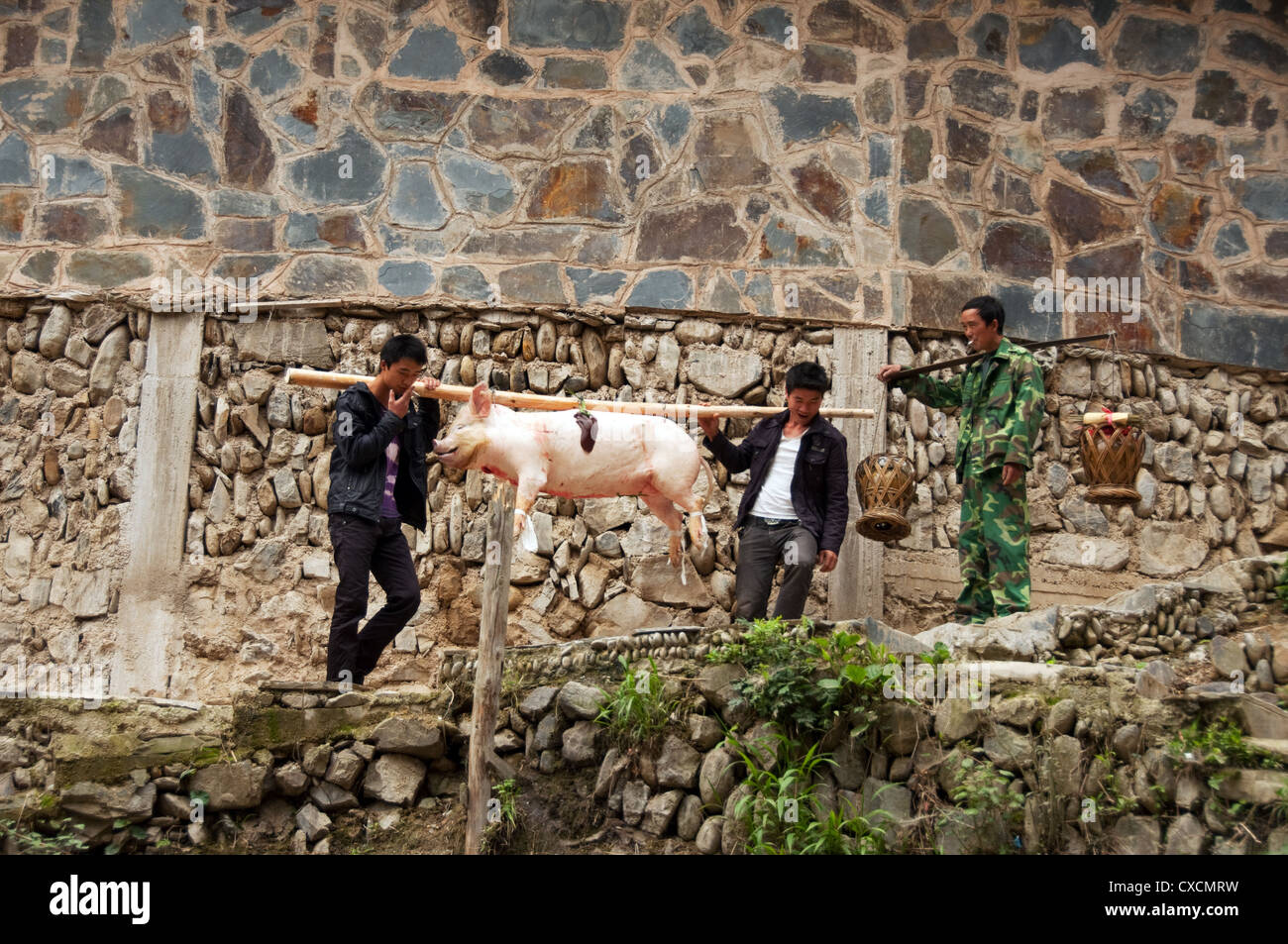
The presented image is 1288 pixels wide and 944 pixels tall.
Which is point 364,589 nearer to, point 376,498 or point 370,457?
point 376,498

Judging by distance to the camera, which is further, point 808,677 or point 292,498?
point 292,498

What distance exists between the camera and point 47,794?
288 inches

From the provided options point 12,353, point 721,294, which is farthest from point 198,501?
point 721,294

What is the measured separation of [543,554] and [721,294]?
235 cm

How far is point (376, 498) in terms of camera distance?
25.8 feet

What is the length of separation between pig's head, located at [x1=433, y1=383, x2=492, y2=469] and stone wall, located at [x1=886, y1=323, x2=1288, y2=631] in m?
3.74

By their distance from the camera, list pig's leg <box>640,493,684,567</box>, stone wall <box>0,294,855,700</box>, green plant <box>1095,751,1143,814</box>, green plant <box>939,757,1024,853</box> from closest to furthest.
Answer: green plant <box>1095,751,1143,814</box> → green plant <box>939,757,1024,853</box> → pig's leg <box>640,493,684,567</box> → stone wall <box>0,294,855,700</box>

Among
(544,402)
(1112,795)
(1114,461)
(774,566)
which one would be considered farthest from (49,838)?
(1114,461)

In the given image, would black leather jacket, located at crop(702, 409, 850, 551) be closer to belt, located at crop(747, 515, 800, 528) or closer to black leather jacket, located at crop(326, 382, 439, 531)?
belt, located at crop(747, 515, 800, 528)

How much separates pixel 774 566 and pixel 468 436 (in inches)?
82.5

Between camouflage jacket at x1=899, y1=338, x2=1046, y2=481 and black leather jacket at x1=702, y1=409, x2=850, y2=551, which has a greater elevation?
camouflage jacket at x1=899, y1=338, x2=1046, y2=481

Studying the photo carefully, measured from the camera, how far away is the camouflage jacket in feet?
27.5

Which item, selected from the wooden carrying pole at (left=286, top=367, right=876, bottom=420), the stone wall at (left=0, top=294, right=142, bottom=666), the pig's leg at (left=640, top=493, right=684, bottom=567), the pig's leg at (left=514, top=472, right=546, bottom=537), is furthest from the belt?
the stone wall at (left=0, top=294, right=142, bottom=666)

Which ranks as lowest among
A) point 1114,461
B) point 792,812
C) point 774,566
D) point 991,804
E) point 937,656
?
point 792,812
